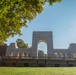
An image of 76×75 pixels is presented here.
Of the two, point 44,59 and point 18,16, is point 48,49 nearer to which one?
point 44,59

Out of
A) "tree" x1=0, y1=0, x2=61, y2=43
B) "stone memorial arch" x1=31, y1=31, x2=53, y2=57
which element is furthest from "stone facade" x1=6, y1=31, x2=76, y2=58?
"tree" x1=0, y1=0, x2=61, y2=43

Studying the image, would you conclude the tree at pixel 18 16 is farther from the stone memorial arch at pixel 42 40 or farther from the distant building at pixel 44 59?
the stone memorial arch at pixel 42 40

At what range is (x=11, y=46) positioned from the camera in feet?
200

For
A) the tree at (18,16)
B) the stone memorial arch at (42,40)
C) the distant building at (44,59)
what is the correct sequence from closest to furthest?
1. the tree at (18,16)
2. the distant building at (44,59)
3. the stone memorial arch at (42,40)

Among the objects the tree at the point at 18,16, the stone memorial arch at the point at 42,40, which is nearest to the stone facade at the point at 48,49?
the stone memorial arch at the point at 42,40

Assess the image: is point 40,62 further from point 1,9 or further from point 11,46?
point 1,9

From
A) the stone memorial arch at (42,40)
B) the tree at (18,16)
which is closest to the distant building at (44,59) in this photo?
the stone memorial arch at (42,40)

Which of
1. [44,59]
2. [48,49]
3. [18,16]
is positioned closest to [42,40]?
[48,49]

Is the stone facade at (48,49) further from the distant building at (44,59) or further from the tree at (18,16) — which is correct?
the tree at (18,16)

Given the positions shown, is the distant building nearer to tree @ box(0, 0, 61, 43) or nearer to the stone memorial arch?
the stone memorial arch

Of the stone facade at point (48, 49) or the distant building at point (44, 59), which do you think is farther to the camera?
the stone facade at point (48, 49)

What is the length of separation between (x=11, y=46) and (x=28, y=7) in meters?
47.0

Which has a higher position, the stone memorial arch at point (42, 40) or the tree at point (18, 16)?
the stone memorial arch at point (42, 40)

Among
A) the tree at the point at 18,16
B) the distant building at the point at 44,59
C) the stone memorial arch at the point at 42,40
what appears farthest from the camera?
the stone memorial arch at the point at 42,40
